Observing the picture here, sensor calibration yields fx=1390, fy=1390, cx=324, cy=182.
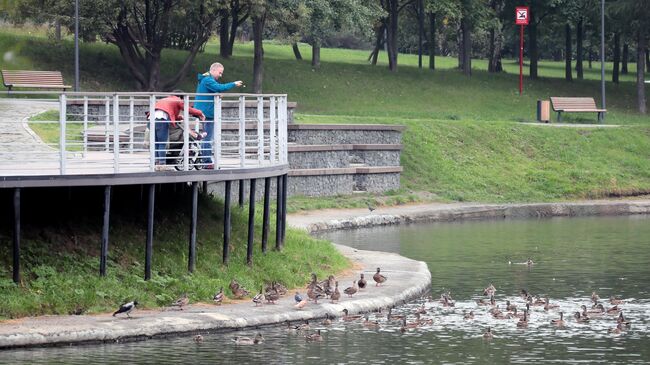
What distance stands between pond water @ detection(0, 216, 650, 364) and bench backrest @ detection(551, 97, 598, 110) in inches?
1027

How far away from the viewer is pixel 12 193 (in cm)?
2508

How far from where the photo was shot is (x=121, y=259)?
26.6m

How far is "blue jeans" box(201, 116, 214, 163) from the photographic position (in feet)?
92.7

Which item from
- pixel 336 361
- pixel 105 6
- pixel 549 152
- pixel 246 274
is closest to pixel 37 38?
pixel 105 6

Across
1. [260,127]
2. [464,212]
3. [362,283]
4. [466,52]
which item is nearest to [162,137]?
[260,127]

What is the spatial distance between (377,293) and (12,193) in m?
7.75

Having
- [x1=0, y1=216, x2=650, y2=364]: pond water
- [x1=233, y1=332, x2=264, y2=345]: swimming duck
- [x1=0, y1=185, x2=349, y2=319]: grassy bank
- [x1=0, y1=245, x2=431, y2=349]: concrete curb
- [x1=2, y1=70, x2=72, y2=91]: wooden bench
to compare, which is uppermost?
[x1=2, y1=70, x2=72, y2=91]: wooden bench

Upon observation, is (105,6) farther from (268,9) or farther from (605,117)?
(605,117)

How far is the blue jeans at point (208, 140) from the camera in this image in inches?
1112

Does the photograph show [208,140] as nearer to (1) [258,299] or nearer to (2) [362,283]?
(1) [258,299]

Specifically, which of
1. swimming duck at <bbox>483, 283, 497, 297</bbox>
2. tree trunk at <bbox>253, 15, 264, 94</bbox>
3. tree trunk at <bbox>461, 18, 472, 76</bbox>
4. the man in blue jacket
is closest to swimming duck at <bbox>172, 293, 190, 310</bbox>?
the man in blue jacket

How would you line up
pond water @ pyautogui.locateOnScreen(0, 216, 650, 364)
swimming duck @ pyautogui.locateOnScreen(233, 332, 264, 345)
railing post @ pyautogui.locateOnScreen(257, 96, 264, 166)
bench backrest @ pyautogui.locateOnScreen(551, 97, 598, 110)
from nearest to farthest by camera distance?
pond water @ pyautogui.locateOnScreen(0, 216, 650, 364), swimming duck @ pyautogui.locateOnScreen(233, 332, 264, 345), railing post @ pyautogui.locateOnScreen(257, 96, 264, 166), bench backrest @ pyautogui.locateOnScreen(551, 97, 598, 110)

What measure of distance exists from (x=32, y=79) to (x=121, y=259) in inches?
1164

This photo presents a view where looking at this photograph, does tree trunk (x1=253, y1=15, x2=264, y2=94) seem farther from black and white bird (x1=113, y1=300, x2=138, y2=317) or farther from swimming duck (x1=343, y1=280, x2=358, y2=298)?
black and white bird (x1=113, y1=300, x2=138, y2=317)
